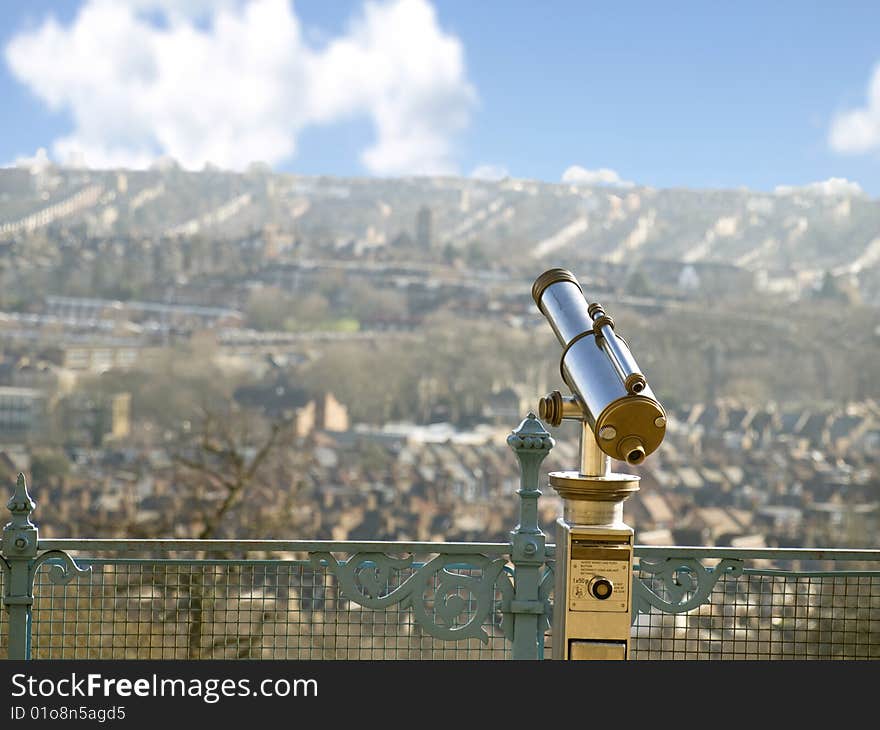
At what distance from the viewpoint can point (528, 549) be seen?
13.1ft

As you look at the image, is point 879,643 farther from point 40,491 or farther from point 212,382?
point 212,382

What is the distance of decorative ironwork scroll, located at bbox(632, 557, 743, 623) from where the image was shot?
400 cm

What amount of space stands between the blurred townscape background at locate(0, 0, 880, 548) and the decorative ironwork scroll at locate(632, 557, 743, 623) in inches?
1329

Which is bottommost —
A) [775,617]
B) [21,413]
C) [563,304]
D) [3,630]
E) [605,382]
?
[3,630]

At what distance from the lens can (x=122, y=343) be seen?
5297 centimetres

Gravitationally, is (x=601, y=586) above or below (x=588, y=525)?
below

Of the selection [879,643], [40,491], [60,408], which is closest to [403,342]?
[60,408]

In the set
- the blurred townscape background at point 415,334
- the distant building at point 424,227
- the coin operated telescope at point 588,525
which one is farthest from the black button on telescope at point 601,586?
the distant building at point 424,227

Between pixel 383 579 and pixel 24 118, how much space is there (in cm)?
7383

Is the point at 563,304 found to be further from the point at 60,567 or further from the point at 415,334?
the point at 415,334

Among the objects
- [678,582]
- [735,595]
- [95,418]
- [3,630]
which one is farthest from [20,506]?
[95,418]

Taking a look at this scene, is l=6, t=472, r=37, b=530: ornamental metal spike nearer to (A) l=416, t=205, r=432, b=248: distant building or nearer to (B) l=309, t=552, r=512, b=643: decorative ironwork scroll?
(B) l=309, t=552, r=512, b=643: decorative ironwork scroll

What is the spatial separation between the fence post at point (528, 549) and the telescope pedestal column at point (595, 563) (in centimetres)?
38

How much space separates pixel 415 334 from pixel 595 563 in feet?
171
